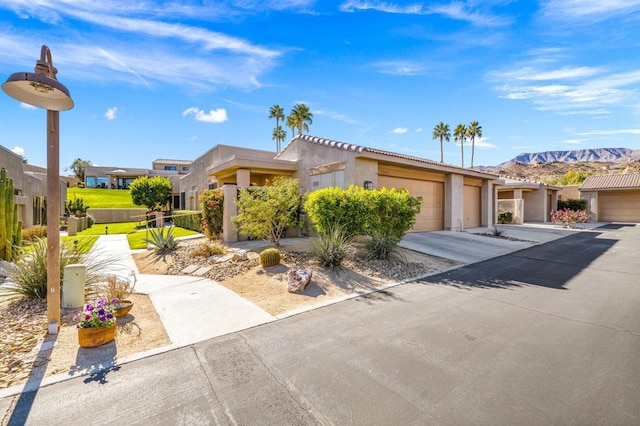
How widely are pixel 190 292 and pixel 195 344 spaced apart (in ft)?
9.72

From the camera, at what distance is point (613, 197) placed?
2812cm

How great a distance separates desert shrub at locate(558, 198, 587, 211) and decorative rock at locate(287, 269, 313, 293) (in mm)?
34652

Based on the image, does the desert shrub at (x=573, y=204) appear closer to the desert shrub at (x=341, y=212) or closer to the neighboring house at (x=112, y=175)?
the desert shrub at (x=341, y=212)

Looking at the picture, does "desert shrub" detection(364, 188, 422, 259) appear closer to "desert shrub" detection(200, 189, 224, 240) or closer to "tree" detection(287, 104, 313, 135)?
"desert shrub" detection(200, 189, 224, 240)

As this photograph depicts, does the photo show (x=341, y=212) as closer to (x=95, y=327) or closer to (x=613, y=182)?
(x=95, y=327)

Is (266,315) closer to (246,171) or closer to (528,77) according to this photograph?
(246,171)

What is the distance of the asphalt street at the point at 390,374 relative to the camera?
9.20 ft

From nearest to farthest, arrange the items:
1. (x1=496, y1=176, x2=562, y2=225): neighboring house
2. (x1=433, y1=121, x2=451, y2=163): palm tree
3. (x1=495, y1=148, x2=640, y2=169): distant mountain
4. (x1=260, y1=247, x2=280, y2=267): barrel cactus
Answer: (x1=260, y1=247, x2=280, y2=267): barrel cactus → (x1=496, y1=176, x2=562, y2=225): neighboring house → (x1=433, y1=121, x2=451, y2=163): palm tree → (x1=495, y1=148, x2=640, y2=169): distant mountain

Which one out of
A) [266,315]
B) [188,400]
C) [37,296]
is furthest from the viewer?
[37,296]

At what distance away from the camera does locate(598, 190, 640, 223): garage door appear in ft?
88.2

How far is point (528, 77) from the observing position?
1292 centimetres

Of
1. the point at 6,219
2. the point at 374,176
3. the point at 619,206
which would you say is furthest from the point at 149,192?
the point at 619,206

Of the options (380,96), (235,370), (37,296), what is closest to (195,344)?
(235,370)

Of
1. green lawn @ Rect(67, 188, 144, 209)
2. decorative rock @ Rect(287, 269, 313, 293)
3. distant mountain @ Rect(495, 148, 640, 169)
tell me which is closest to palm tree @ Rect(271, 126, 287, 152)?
green lawn @ Rect(67, 188, 144, 209)
